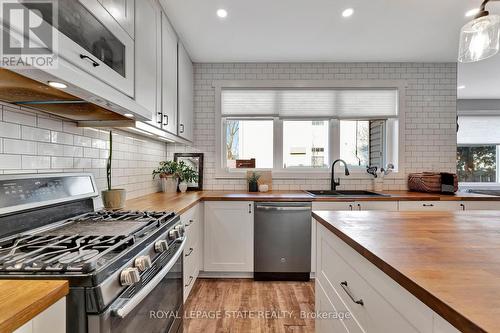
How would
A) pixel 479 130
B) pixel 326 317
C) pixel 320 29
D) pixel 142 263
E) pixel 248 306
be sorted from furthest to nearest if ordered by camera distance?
pixel 479 130
pixel 320 29
pixel 248 306
pixel 326 317
pixel 142 263

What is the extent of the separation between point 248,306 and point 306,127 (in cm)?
220

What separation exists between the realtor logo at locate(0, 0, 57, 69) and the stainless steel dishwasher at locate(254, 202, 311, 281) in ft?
6.72

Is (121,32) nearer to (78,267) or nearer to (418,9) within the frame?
(78,267)

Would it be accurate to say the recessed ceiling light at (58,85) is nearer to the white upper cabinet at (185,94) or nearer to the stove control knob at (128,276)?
the stove control knob at (128,276)

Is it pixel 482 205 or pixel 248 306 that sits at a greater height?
pixel 482 205

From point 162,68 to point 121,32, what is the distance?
0.71 metres

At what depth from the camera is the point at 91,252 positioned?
2.78ft

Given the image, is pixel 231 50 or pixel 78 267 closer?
pixel 78 267

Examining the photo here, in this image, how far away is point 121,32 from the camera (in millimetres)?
1373

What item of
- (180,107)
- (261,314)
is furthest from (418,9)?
(261,314)

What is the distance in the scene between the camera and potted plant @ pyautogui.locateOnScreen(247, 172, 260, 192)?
2.98m

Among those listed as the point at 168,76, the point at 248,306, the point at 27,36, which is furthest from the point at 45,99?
the point at 248,306

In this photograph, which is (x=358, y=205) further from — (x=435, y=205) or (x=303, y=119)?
(x=303, y=119)

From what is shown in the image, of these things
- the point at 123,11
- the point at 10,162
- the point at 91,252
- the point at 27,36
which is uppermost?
the point at 123,11
